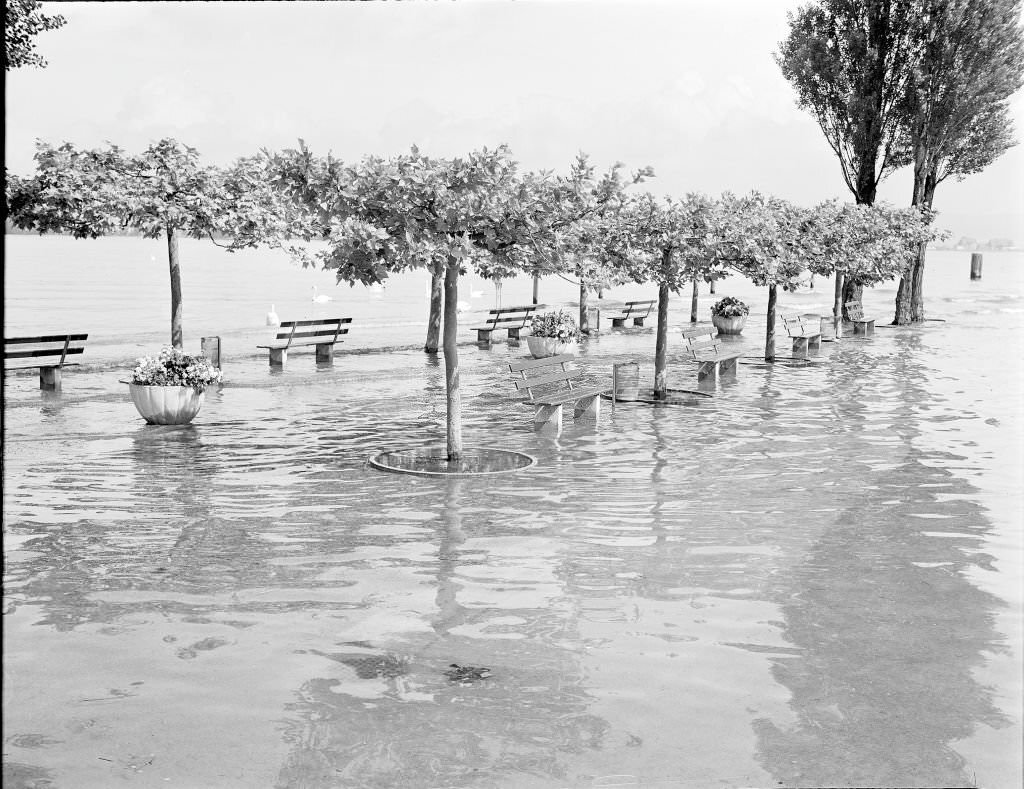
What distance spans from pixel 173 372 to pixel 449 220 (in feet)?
18.8

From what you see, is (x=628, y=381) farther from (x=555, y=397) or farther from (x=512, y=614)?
(x=512, y=614)

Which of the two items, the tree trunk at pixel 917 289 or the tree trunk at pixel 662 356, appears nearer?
the tree trunk at pixel 662 356

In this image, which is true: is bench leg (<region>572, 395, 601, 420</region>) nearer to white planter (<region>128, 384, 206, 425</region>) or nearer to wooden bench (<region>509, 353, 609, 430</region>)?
wooden bench (<region>509, 353, 609, 430</region>)

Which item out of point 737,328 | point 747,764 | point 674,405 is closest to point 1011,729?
point 747,764

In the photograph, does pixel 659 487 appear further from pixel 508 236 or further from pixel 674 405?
pixel 674 405

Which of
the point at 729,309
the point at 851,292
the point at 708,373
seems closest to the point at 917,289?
the point at 851,292

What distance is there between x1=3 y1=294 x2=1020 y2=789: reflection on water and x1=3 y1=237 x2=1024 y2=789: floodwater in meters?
0.03

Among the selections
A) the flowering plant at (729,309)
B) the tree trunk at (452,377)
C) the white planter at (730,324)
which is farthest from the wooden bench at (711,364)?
the flowering plant at (729,309)

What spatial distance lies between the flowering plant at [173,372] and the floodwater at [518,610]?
3.06 feet

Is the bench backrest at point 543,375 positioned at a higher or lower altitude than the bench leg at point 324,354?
higher

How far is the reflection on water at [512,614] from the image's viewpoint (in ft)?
17.2

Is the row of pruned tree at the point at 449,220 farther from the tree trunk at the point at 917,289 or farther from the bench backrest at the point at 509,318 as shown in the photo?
the tree trunk at the point at 917,289

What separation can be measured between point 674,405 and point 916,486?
7046 mm

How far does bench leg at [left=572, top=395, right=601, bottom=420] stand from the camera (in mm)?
16625
